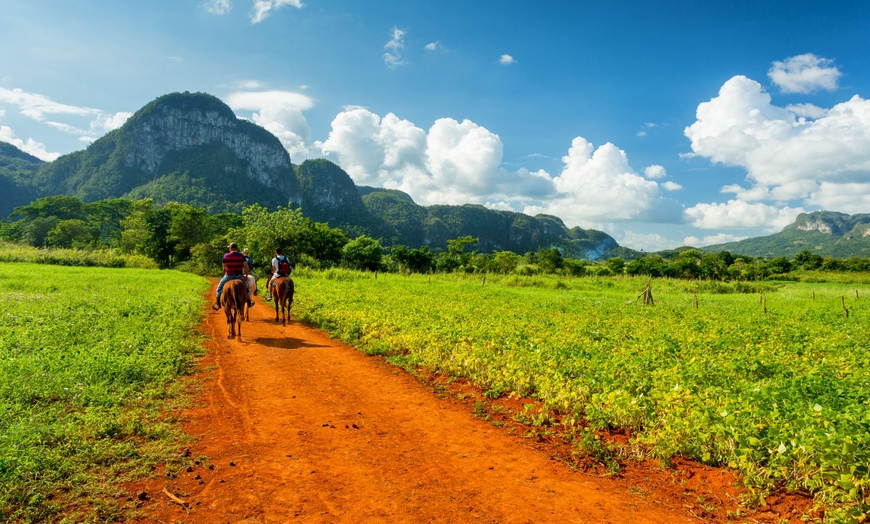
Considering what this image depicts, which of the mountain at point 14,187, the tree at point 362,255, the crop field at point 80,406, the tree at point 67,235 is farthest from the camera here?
the mountain at point 14,187

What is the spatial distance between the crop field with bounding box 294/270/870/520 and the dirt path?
72 cm

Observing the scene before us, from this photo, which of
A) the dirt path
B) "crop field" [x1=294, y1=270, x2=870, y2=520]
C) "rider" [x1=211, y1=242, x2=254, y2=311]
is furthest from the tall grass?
the dirt path

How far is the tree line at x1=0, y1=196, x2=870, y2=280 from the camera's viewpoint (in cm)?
4678

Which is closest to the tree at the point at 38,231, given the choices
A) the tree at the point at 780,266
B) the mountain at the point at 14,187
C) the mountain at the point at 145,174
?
the mountain at the point at 145,174

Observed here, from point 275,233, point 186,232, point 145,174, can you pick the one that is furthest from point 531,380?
point 145,174

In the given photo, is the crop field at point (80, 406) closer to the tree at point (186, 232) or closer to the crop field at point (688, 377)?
the crop field at point (688, 377)

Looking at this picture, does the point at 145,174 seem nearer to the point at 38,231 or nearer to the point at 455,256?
the point at 38,231

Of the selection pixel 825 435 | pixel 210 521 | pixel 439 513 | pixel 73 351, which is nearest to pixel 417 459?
pixel 439 513

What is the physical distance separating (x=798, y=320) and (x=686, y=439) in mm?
17790

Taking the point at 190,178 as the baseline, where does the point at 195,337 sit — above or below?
below

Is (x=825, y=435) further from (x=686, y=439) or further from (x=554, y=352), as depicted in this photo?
(x=554, y=352)

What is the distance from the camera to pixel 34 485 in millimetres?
4324

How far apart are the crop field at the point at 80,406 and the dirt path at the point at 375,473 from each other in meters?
0.53

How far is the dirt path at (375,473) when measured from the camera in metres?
4.40
